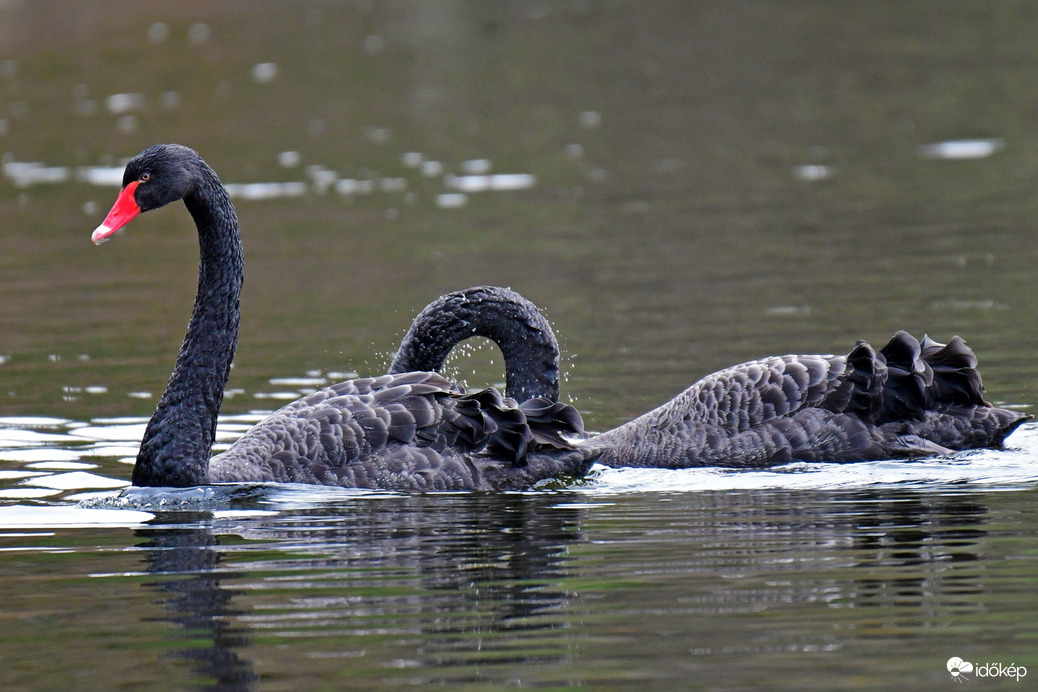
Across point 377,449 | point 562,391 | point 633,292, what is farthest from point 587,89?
point 377,449

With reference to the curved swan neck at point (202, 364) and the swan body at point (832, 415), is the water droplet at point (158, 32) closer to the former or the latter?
the curved swan neck at point (202, 364)

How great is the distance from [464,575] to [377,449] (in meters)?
1.79

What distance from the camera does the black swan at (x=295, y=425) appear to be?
307 inches

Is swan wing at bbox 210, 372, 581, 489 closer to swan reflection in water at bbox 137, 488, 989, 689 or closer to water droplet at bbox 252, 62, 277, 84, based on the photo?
swan reflection in water at bbox 137, 488, 989, 689

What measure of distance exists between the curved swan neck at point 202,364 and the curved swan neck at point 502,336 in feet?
4.08

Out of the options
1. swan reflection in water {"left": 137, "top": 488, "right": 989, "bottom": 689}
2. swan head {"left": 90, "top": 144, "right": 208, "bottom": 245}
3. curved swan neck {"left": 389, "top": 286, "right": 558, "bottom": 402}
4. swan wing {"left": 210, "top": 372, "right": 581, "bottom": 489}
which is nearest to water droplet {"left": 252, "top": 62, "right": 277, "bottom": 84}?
curved swan neck {"left": 389, "top": 286, "right": 558, "bottom": 402}

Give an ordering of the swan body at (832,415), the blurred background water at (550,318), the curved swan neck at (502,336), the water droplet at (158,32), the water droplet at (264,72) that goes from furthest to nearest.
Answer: the water droplet at (158,32), the water droplet at (264,72), the curved swan neck at (502,336), the swan body at (832,415), the blurred background water at (550,318)

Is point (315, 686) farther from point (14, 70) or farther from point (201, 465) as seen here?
point (14, 70)

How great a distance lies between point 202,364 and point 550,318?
493 cm

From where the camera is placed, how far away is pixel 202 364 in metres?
8.04

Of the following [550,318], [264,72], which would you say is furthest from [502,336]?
[264,72]

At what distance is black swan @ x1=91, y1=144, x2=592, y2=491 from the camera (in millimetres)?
7809

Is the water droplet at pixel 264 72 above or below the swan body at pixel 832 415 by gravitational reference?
above

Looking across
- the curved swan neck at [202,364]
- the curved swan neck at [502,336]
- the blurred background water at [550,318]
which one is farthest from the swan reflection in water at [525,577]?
the curved swan neck at [502,336]
